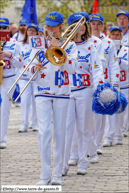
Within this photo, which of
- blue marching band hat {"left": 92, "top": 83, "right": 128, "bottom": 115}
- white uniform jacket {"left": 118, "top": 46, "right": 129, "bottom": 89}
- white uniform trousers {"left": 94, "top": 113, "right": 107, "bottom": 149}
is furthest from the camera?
white uniform jacket {"left": 118, "top": 46, "right": 129, "bottom": 89}

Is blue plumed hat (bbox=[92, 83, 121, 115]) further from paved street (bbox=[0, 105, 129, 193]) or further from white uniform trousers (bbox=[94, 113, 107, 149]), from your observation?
white uniform trousers (bbox=[94, 113, 107, 149])

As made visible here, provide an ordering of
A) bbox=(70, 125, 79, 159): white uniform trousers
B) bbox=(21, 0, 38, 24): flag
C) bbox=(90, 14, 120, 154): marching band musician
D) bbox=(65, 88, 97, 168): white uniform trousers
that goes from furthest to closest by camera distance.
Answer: bbox=(21, 0, 38, 24): flag < bbox=(90, 14, 120, 154): marching band musician < bbox=(70, 125, 79, 159): white uniform trousers < bbox=(65, 88, 97, 168): white uniform trousers

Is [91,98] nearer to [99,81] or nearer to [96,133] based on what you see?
[99,81]

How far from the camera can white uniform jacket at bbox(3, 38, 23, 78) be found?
936 cm

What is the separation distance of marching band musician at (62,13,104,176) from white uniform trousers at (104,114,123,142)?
251cm

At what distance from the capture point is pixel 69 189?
6559 millimetres

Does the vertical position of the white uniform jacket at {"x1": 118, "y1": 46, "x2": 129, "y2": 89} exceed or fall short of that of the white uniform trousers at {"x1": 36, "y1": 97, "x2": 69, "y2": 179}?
it exceeds it

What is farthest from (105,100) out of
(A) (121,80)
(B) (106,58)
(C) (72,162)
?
(A) (121,80)

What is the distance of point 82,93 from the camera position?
7.37 m

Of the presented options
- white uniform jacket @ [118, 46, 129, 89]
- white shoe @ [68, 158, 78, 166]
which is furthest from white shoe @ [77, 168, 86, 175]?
white uniform jacket @ [118, 46, 129, 89]

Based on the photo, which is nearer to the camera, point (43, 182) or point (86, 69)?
point (43, 182)

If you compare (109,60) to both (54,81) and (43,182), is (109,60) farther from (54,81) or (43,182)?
(43,182)

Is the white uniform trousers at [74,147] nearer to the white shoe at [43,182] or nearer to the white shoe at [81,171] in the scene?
the white shoe at [81,171]

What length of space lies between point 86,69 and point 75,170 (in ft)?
5.16
